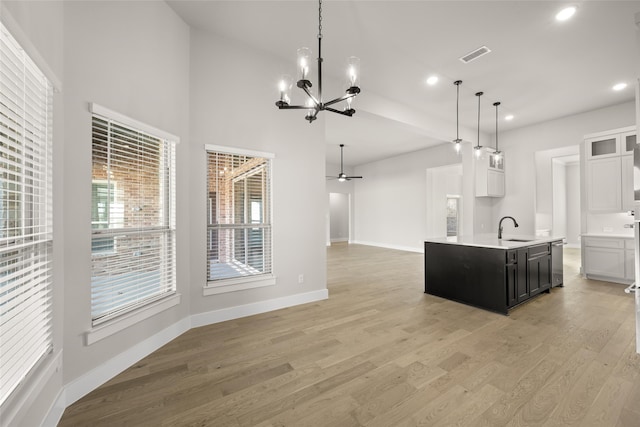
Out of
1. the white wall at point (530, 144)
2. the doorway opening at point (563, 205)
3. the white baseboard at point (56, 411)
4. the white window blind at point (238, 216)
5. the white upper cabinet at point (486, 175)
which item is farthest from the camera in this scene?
the doorway opening at point (563, 205)

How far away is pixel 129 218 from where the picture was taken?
2.40 meters

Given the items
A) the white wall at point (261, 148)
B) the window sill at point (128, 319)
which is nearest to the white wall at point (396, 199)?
the white wall at point (261, 148)

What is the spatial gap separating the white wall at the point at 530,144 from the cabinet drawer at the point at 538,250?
275 cm

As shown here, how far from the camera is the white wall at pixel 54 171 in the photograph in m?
1.28

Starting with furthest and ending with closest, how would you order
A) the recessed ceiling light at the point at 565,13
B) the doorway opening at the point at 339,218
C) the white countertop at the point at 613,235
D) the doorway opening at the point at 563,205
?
the doorway opening at the point at 339,218 → the doorway opening at the point at 563,205 → the white countertop at the point at 613,235 → the recessed ceiling light at the point at 565,13

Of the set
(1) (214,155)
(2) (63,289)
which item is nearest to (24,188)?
(2) (63,289)

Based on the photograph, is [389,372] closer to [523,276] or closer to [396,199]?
[523,276]

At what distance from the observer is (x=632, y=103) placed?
16.6 ft

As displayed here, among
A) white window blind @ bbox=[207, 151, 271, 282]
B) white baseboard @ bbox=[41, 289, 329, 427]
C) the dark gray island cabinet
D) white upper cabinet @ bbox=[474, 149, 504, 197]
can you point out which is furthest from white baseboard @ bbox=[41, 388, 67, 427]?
white upper cabinet @ bbox=[474, 149, 504, 197]

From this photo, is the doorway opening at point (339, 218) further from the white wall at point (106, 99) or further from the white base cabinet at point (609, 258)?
the white wall at point (106, 99)

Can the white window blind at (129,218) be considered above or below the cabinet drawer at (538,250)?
above

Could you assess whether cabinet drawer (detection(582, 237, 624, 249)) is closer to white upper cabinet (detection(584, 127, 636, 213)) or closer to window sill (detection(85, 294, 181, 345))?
white upper cabinet (detection(584, 127, 636, 213))

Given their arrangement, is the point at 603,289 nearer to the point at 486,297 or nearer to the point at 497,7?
the point at 486,297

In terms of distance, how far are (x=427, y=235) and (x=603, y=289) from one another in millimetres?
4333
